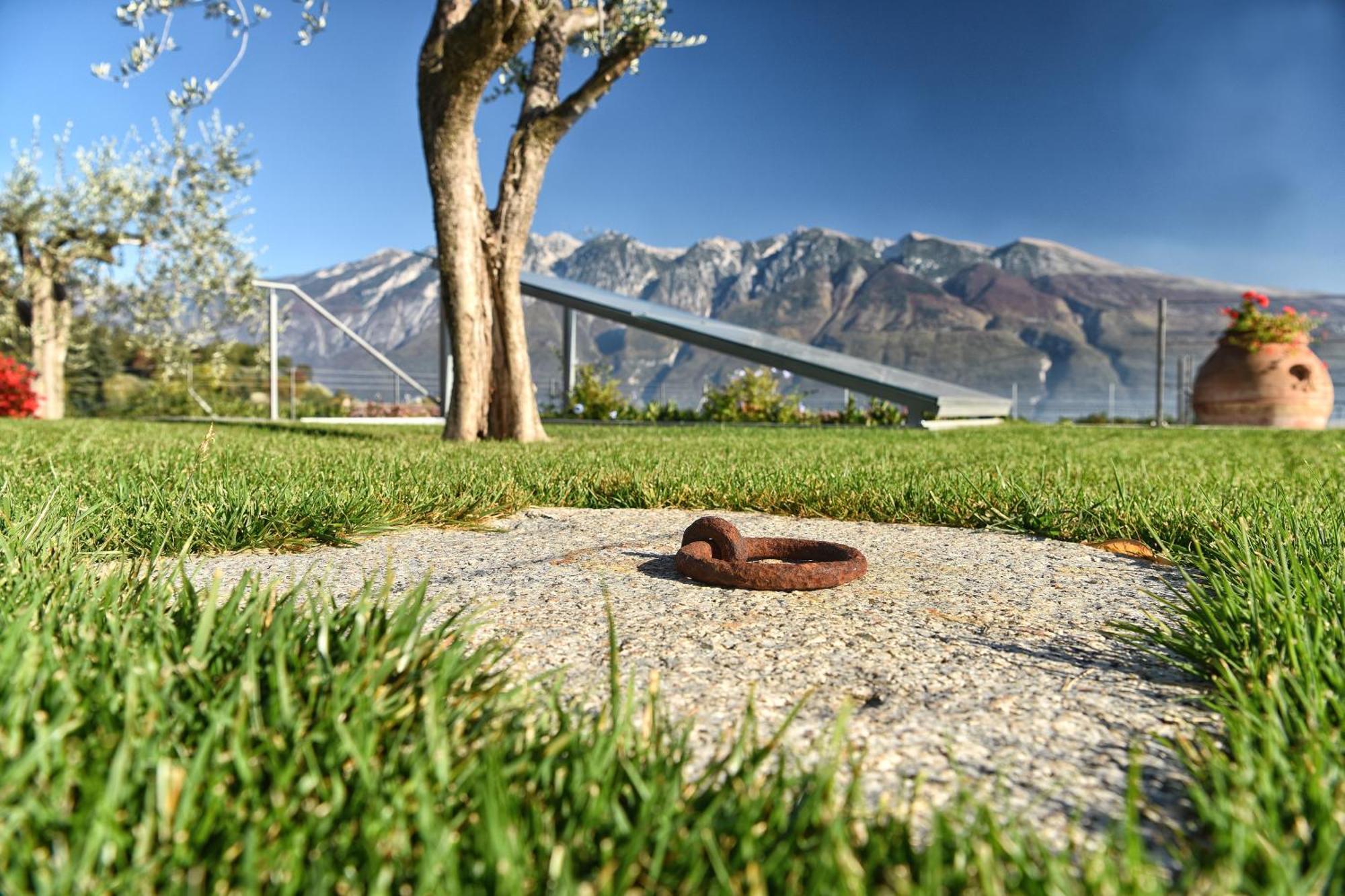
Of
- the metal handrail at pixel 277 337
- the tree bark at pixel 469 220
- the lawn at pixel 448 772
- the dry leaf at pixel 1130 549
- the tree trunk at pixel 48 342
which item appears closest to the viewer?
the lawn at pixel 448 772

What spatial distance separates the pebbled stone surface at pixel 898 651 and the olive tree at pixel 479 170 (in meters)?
4.90

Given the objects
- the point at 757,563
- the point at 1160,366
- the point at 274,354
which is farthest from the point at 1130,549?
the point at 1160,366

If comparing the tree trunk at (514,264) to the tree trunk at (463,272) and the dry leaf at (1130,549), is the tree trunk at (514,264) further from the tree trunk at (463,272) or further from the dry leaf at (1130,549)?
the dry leaf at (1130,549)

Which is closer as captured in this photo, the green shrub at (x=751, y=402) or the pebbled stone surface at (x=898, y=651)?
the pebbled stone surface at (x=898, y=651)

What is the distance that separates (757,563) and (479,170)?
6.10 metres

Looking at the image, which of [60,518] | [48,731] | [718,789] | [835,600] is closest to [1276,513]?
[835,600]

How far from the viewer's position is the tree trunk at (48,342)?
15.4m

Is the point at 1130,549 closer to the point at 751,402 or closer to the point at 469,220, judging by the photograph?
the point at 469,220

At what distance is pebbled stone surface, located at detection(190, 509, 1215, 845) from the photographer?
1100 mm

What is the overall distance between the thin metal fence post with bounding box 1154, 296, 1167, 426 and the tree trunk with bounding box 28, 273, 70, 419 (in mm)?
21166

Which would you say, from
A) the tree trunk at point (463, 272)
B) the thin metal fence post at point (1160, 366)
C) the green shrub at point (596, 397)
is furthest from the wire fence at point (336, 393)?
the tree trunk at point (463, 272)

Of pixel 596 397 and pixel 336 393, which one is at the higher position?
pixel 336 393

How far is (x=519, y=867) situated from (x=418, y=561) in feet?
5.70

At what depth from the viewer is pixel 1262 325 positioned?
44.5ft
